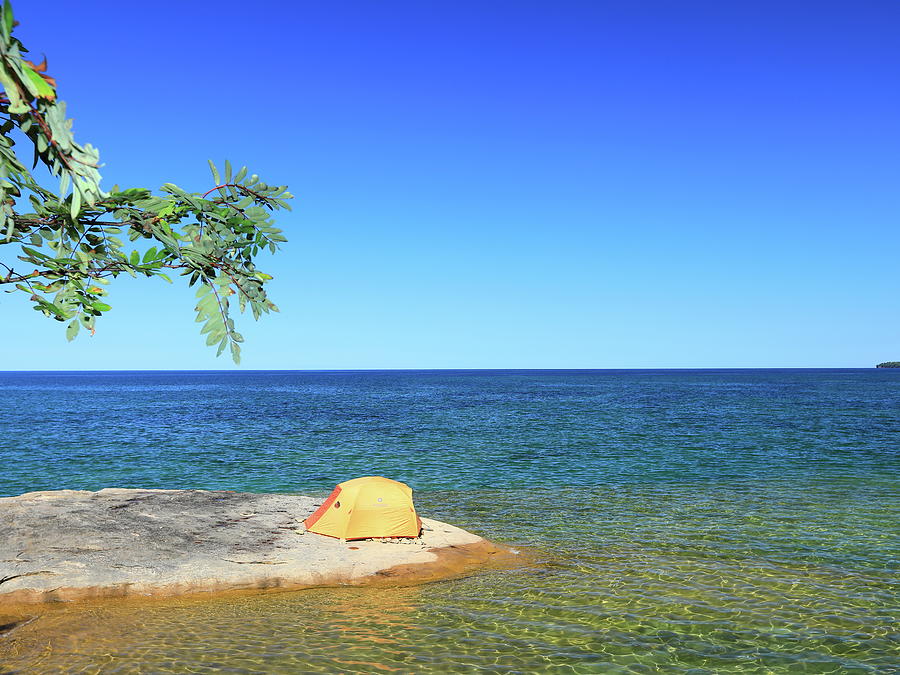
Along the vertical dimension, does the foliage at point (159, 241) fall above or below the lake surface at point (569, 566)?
above

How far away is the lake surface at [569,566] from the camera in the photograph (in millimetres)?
13484

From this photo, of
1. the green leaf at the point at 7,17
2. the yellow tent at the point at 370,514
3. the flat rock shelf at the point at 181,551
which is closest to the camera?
the green leaf at the point at 7,17

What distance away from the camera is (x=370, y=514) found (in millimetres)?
20656

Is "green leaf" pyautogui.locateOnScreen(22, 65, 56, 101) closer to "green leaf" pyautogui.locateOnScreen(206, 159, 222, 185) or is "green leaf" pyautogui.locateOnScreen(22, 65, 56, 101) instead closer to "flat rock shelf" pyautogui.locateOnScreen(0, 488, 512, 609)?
"green leaf" pyautogui.locateOnScreen(206, 159, 222, 185)

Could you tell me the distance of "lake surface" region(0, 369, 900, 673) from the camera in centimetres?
1348

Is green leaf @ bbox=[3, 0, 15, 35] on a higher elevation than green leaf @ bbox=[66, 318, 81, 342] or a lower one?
higher

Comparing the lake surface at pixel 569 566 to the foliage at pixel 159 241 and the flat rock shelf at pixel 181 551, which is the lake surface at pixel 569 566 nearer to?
the flat rock shelf at pixel 181 551

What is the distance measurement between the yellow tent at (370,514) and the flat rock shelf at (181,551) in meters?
0.41

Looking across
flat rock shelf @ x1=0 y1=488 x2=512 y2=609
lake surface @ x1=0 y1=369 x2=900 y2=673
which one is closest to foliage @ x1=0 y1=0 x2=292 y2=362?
lake surface @ x1=0 y1=369 x2=900 y2=673

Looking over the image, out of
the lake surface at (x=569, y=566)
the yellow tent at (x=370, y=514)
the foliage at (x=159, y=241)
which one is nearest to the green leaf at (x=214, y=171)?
the foliage at (x=159, y=241)

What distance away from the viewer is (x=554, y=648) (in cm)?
1385

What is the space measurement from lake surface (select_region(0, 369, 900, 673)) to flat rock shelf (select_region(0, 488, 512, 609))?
3.05ft

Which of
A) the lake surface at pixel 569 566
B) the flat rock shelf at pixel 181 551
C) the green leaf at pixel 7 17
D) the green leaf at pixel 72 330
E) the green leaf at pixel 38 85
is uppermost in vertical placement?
the green leaf at pixel 7 17

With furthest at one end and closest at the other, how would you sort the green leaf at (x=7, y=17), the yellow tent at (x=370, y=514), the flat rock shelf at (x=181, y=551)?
1. the yellow tent at (x=370, y=514)
2. the flat rock shelf at (x=181, y=551)
3. the green leaf at (x=7, y=17)
